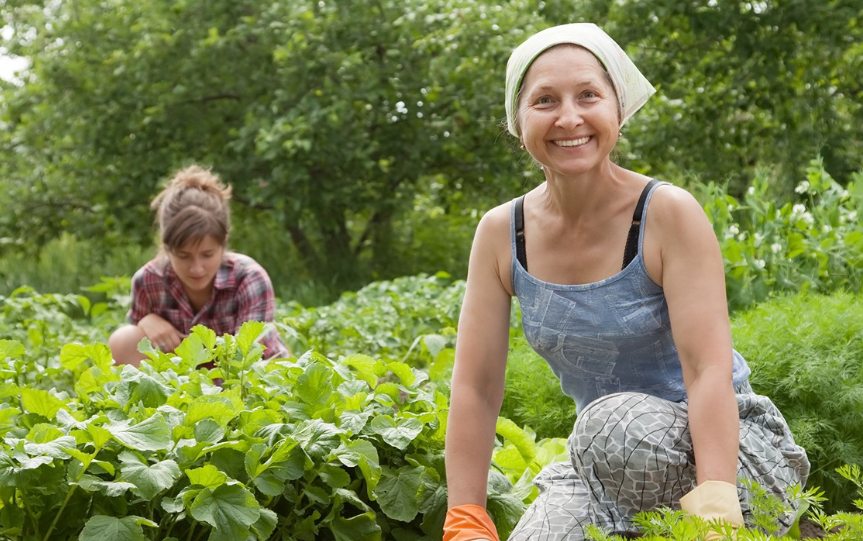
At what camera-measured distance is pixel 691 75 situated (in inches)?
278

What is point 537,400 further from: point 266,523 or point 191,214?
point 191,214

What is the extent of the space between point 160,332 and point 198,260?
313 millimetres

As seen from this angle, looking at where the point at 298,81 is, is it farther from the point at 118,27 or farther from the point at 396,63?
the point at 118,27

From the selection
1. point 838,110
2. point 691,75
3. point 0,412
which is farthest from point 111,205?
point 0,412

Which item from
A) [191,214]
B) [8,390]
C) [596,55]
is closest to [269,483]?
Result: [8,390]

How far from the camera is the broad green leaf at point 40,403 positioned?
2092mm

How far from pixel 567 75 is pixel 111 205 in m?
6.58

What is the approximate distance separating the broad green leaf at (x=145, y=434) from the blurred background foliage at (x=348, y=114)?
14.5 feet

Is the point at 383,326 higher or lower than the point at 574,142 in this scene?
lower

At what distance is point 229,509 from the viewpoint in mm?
1855

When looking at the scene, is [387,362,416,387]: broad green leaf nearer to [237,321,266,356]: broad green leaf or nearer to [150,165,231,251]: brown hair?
[237,321,266,356]: broad green leaf

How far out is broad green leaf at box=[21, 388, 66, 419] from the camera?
2.09m

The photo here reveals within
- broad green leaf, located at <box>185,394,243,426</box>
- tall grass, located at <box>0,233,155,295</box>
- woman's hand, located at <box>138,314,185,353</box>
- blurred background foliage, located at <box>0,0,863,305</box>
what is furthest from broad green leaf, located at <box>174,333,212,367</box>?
tall grass, located at <box>0,233,155,295</box>

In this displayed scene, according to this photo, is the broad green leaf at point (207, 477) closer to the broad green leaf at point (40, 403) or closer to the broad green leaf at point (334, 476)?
the broad green leaf at point (334, 476)
